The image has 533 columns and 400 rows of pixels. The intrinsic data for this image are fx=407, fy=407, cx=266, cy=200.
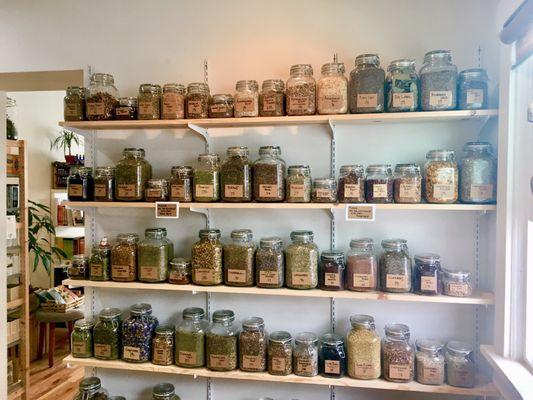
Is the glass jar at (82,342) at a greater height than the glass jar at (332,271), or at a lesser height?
lesser

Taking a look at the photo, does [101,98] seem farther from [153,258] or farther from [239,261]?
[239,261]

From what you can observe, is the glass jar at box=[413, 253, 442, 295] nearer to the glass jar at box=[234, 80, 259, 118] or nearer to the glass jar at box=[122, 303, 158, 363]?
the glass jar at box=[234, 80, 259, 118]

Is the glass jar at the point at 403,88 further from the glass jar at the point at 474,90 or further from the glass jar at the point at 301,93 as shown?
the glass jar at the point at 301,93

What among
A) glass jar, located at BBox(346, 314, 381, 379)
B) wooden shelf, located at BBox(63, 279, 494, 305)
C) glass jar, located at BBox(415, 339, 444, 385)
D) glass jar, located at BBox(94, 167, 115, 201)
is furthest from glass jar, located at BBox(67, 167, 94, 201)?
glass jar, located at BBox(415, 339, 444, 385)

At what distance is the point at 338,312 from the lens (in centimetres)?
188

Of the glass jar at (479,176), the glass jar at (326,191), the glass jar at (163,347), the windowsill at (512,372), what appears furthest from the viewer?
the glass jar at (163,347)

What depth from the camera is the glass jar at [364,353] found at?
1.63m

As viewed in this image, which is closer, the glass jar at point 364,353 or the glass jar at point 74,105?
the glass jar at point 364,353

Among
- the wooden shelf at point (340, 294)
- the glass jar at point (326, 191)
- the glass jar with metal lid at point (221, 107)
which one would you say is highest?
the glass jar with metal lid at point (221, 107)

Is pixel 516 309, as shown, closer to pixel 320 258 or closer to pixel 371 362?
pixel 371 362

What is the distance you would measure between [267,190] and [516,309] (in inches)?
41.9

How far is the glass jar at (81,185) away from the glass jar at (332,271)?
1.11 m

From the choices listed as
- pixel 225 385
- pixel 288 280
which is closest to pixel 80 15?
pixel 288 280


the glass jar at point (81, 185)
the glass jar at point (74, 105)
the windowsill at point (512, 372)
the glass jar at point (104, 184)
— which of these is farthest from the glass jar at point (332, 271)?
the glass jar at point (74, 105)
